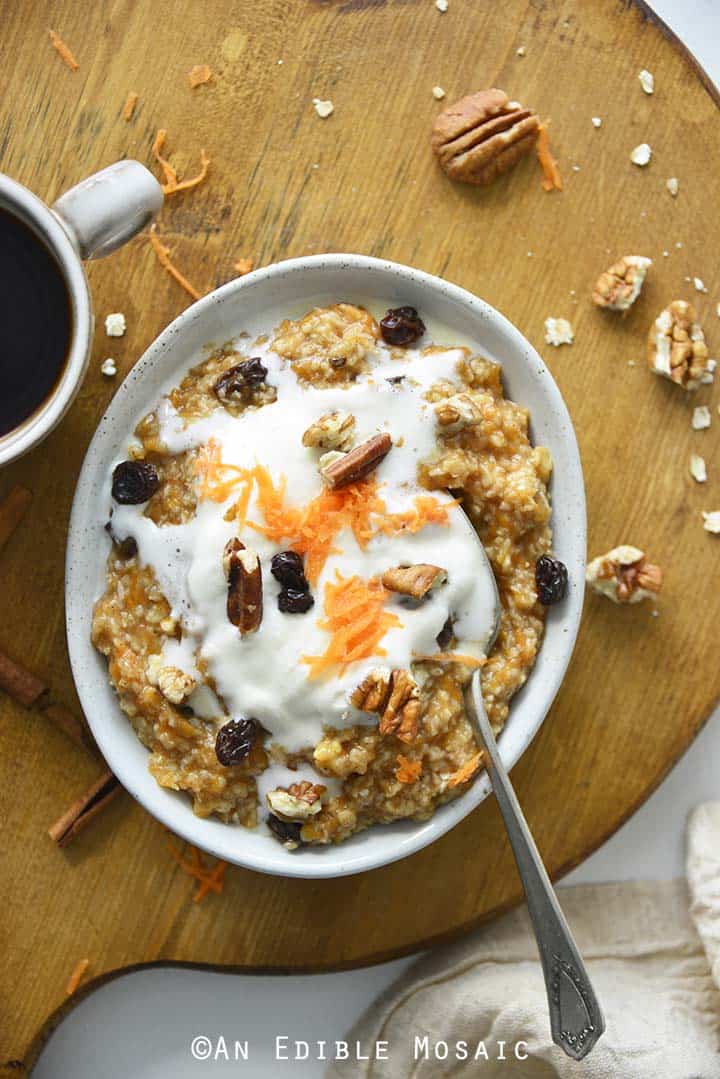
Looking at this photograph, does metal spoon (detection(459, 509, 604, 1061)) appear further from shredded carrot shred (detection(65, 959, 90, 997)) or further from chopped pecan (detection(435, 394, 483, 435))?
shredded carrot shred (detection(65, 959, 90, 997))

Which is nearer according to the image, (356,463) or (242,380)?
(356,463)

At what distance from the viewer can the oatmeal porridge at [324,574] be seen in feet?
6.40

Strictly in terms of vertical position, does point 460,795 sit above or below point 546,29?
below

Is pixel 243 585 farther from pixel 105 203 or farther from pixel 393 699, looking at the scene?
pixel 105 203

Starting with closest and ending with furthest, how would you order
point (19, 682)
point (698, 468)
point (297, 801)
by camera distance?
point (297, 801), point (19, 682), point (698, 468)

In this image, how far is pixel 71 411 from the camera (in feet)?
7.68

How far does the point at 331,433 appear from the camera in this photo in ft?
6.39

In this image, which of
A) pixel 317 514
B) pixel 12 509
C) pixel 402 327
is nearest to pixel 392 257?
pixel 402 327

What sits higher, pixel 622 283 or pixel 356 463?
pixel 622 283

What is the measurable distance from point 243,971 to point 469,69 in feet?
6.85

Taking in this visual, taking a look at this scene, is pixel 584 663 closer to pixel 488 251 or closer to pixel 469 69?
pixel 488 251

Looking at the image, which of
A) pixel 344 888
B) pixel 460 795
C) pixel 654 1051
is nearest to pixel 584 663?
pixel 460 795

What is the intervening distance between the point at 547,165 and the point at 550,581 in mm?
969

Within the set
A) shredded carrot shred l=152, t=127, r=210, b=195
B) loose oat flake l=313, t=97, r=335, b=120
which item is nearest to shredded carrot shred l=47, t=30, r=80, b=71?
shredded carrot shred l=152, t=127, r=210, b=195
